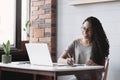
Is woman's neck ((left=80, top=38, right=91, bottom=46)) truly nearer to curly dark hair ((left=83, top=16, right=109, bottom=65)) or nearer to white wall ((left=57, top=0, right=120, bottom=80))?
curly dark hair ((left=83, top=16, right=109, bottom=65))

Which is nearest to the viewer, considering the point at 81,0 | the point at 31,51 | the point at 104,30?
the point at 31,51

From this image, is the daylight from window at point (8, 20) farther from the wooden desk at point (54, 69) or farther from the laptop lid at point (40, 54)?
the laptop lid at point (40, 54)

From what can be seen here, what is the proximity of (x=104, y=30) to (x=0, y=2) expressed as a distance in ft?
5.64

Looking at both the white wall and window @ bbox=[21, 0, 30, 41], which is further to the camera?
window @ bbox=[21, 0, 30, 41]

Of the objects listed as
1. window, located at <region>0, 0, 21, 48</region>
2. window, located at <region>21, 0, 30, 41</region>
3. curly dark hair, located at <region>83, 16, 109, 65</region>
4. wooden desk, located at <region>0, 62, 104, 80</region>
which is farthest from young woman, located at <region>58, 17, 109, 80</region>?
window, located at <region>21, 0, 30, 41</region>

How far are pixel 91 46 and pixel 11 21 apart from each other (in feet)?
5.56

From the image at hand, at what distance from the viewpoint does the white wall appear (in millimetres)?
3619

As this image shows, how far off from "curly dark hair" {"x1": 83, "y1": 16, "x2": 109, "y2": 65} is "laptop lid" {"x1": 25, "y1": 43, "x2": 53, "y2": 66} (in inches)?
22.5

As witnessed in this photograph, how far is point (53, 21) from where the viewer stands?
4348 millimetres

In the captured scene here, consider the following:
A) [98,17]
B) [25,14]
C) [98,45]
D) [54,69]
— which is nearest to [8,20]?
[25,14]

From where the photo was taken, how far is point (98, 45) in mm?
3314

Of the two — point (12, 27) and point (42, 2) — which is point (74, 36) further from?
point (12, 27)

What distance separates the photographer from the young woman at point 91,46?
3.29m

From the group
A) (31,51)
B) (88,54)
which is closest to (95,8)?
(88,54)
